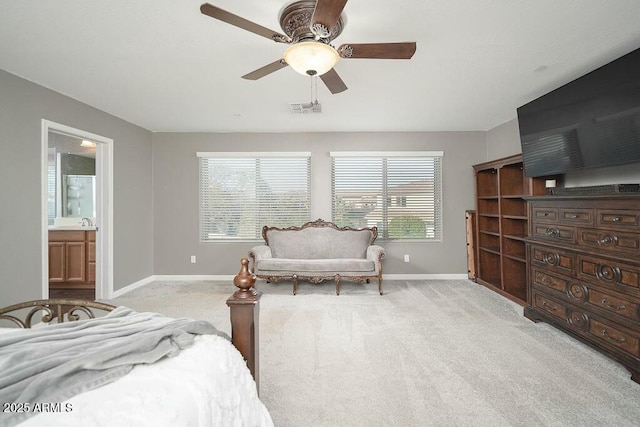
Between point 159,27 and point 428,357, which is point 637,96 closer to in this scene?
point 428,357

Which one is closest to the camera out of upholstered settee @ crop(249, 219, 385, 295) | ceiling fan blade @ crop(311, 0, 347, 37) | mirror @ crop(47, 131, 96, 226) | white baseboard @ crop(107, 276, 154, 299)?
ceiling fan blade @ crop(311, 0, 347, 37)

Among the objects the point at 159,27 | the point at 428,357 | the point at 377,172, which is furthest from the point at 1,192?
the point at 377,172

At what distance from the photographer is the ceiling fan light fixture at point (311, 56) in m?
1.73

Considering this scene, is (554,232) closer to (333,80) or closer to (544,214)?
(544,214)

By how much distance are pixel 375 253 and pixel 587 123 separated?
265 centimetres

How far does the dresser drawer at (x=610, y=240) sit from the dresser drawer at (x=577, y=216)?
0.24 feet

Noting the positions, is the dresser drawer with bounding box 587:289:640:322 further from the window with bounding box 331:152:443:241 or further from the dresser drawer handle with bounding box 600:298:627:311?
the window with bounding box 331:152:443:241

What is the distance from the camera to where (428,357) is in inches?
94.5

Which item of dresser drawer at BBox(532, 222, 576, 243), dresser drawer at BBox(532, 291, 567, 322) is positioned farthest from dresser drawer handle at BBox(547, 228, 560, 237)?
dresser drawer at BBox(532, 291, 567, 322)

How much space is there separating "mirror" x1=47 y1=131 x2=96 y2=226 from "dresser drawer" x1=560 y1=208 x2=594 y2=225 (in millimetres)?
6391

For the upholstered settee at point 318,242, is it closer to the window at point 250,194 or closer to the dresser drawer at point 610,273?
the window at point 250,194

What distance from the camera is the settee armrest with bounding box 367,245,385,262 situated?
415cm

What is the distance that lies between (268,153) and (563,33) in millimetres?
3866

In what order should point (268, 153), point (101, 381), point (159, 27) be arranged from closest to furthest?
point (101, 381), point (159, 27), point (268, 153)
